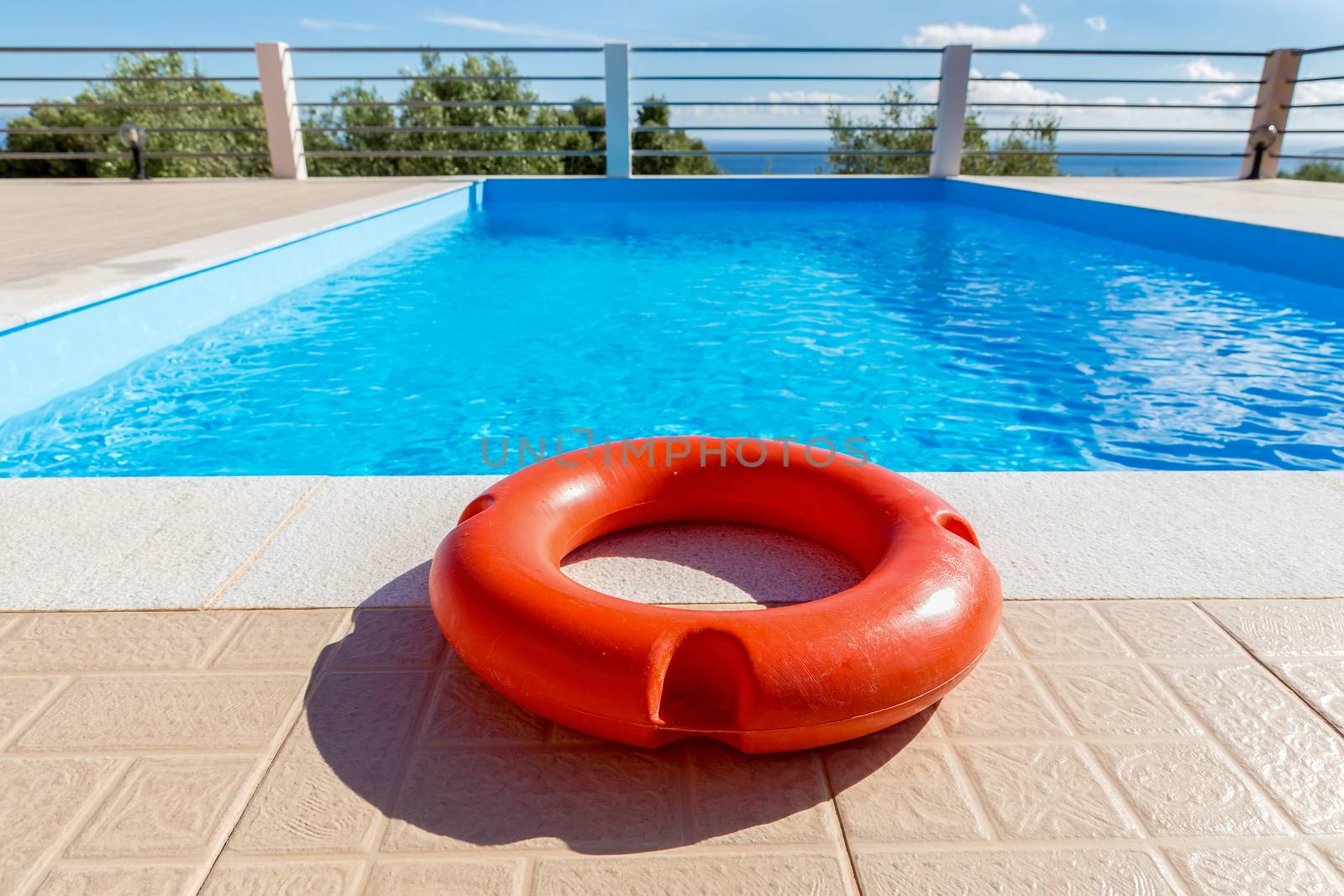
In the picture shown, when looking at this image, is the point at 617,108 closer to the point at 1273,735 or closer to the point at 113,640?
the point at 113,640

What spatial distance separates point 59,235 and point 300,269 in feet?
3.86

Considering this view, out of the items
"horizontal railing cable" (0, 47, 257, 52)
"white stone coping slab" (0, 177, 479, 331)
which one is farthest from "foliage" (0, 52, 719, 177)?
"white stone coping slab" (0, 177, 479, 331)

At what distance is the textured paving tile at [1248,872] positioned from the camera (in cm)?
87

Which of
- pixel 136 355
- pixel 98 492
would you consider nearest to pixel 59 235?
pixel 136 355

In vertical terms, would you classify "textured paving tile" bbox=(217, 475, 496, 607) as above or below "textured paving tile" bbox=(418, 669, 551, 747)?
above

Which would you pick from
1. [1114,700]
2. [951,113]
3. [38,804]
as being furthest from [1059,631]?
[951,113]

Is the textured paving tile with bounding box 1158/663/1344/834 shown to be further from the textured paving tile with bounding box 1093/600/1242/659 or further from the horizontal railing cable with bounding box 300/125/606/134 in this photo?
the horizontal railing cable with bounding box 300/125/606/134

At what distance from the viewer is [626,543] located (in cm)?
162

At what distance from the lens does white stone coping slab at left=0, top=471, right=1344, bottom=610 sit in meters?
1.43

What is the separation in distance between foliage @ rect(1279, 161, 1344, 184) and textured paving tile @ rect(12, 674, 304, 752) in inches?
415

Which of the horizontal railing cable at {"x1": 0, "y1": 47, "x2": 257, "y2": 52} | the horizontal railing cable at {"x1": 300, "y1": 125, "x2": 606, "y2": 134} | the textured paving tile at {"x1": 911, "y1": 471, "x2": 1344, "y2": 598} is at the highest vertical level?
the horizontal railing cable at {"x1": 0, "y1": 47, "x2": 257, "y2": 52}

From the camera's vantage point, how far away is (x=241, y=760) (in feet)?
3.41

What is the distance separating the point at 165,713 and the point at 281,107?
8.26 metres

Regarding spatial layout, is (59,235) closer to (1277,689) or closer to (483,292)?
(483,292)
